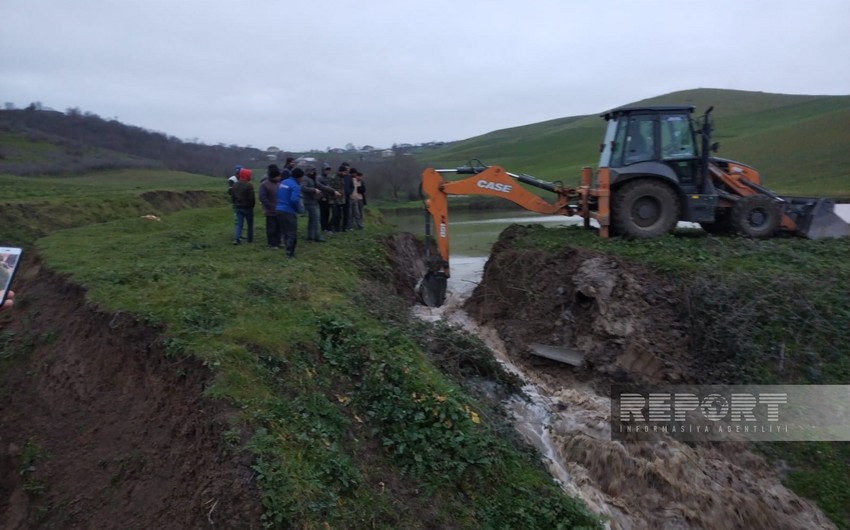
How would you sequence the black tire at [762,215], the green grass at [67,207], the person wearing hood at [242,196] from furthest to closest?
the green grass at [67,207], the person wearing hood at [242,196], the black tire at [762,215]

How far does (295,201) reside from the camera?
12.3 metres

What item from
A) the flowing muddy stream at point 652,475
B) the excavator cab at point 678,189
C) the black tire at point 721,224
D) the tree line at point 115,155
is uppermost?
the tree line at point 115,155

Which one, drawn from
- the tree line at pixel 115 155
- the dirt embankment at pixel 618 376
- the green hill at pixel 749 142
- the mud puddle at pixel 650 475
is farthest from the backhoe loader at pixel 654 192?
the tree line at pixel 115 155

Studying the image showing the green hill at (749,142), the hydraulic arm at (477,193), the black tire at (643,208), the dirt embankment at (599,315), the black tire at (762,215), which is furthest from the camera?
the green hill at (749,142)

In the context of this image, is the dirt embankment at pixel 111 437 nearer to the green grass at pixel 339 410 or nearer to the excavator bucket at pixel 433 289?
the green grass at pixel 339 410

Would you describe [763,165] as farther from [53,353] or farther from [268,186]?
[53,353]

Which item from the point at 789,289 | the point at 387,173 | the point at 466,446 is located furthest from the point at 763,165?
the point at 466,446

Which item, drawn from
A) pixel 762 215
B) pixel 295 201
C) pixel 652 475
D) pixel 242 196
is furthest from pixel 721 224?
pixel 242 196

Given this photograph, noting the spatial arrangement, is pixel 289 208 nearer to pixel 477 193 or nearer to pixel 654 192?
pixel 477 193

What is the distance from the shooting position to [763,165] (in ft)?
161

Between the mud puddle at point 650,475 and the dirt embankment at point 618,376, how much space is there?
0.01m

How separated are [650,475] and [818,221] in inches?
319

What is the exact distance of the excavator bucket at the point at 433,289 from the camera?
43.5 feet

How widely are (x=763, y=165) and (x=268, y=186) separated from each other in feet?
151
